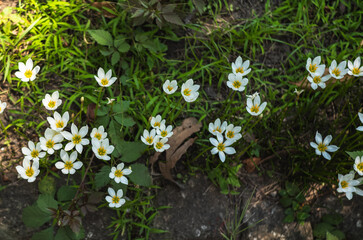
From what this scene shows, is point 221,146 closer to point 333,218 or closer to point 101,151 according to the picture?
point 101,151

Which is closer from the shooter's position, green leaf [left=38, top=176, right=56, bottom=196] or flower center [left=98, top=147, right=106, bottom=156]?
flower center [left=98, top=147, right=106, bottom=156]

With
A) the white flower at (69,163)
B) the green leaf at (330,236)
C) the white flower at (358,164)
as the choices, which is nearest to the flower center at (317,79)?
the white flower at (358,164)

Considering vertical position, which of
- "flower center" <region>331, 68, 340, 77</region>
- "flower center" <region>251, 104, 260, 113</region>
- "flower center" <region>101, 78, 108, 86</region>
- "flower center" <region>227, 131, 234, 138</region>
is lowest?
"flower center" <region>227, 131, 234, 138</region>

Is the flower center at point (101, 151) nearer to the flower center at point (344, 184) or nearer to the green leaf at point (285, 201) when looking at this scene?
the green leaf at point (285, 201)

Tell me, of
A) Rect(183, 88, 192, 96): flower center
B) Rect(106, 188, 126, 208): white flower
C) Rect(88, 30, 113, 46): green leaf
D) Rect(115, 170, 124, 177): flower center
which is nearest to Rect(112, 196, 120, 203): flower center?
Rect(106, 188, 126, 208): white flower

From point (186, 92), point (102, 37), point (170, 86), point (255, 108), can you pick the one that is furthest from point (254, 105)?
point (102, 37)

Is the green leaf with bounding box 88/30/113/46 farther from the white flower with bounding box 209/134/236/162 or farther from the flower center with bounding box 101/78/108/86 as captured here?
the white flower with bounding box 209/134/236/162
